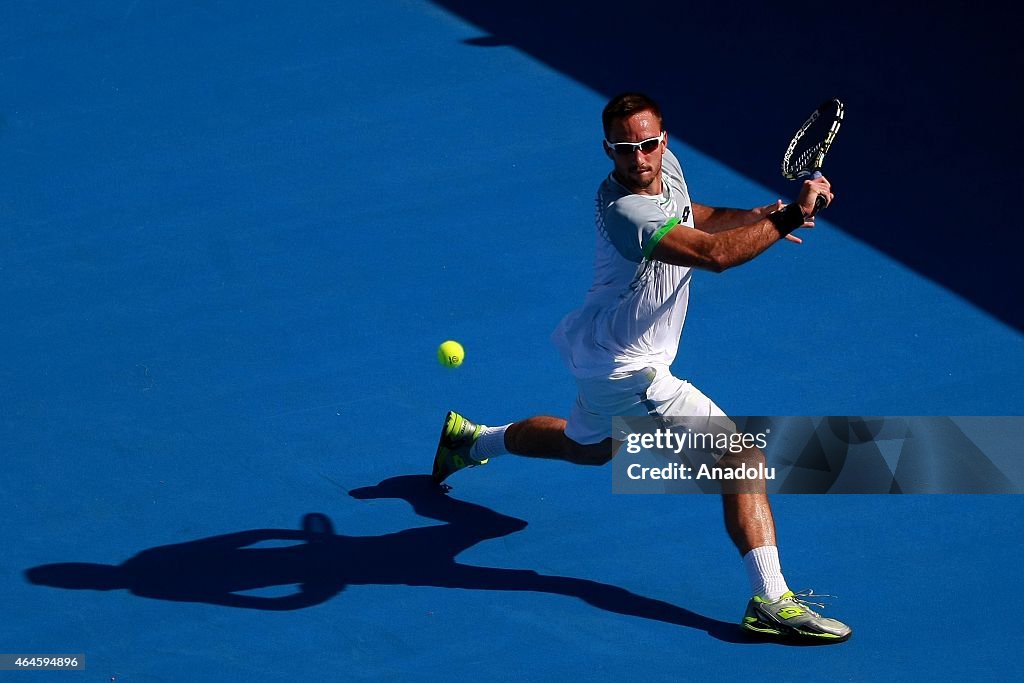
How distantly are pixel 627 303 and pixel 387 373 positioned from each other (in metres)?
2.08

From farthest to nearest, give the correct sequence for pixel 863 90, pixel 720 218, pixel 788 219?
1. pixel 863 90
2. pixel 720 218
3. pixel 788 219

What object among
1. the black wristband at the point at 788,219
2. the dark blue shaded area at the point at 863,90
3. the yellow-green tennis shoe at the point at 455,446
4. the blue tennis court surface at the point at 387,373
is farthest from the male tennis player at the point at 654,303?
the dark blue shaded area at the point at 863,90

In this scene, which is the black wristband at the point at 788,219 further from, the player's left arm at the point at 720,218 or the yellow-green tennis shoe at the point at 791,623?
the yellow-green tennis shoe at the point at 791,623

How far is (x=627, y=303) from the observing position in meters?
6.18

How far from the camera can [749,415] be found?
756cm

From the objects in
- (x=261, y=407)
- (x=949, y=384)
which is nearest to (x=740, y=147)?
(x=949, y=384)

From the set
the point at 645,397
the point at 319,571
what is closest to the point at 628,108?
the point at 645,397

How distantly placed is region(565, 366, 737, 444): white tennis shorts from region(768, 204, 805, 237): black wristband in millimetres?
769

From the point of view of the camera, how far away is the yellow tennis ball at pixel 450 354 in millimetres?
7719

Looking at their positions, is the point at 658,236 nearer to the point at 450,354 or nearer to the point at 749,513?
the point at 749,513

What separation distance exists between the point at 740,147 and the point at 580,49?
73.8 inches

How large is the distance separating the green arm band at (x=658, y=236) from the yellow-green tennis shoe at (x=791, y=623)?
1401 millimetres

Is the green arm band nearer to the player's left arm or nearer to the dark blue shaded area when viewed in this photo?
the player's left arm
